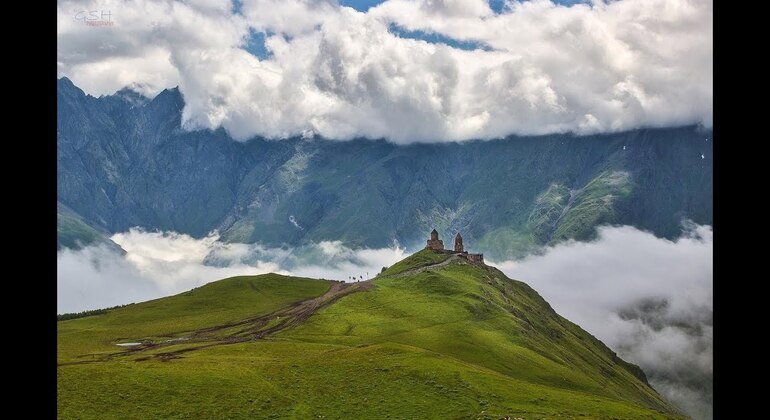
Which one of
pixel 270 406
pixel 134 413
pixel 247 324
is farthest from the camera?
pixel 247 324

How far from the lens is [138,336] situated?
590 feet

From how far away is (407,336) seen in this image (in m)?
172
